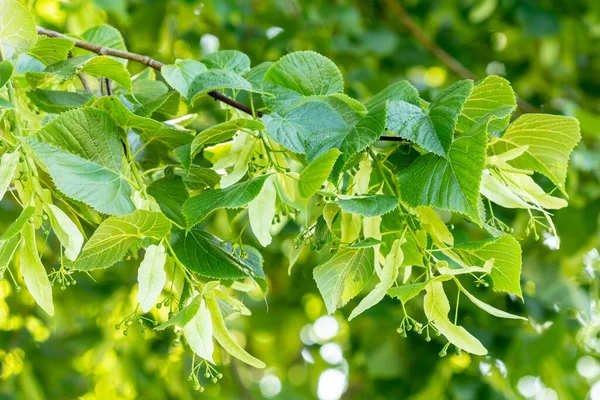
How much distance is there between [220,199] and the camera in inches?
20.1

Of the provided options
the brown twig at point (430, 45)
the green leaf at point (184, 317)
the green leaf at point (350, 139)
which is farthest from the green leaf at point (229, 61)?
the brown twig at point (430, 45)

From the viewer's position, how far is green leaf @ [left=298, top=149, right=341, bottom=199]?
19.3 inches

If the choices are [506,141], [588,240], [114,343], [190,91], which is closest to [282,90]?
[190,91]

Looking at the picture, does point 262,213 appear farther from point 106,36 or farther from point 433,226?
point 106,36

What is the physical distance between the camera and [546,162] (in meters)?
0.61

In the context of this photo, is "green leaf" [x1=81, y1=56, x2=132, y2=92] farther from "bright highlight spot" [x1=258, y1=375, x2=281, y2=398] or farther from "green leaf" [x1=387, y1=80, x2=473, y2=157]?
"bright highlight spot" [x1=258, y1=375, x2=281, y2=398]

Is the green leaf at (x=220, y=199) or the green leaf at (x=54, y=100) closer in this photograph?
the green leaf at (x=220, y=199)

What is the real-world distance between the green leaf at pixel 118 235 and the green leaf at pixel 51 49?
194 millimetres

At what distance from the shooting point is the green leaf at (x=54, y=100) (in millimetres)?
638

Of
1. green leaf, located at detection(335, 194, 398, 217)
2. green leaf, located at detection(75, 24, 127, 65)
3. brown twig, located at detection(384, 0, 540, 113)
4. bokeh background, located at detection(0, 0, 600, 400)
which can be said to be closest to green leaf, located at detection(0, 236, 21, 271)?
green leaf, located at detection(335, 194, 398, 217)

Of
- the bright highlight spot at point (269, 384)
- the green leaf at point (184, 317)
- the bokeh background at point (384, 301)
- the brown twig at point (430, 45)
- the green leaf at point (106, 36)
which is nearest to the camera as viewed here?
the green leaf at point (184, 317)

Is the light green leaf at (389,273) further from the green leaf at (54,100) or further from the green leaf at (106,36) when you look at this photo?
the green leaf at (106,36)

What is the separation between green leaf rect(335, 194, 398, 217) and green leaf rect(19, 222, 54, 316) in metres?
0.21

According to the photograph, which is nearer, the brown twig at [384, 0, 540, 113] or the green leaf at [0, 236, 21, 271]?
the green leaf at [0, 236, 21, 271]
